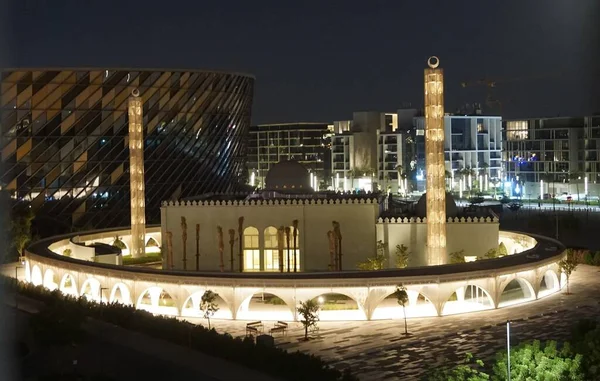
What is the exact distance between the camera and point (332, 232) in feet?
148

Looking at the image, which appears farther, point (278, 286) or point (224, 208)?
point (224, 208)

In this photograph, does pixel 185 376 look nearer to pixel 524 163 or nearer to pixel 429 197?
pixel 429 197

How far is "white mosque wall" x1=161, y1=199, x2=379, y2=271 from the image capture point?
150 feet

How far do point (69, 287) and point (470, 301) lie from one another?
18.6m

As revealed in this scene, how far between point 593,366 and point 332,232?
23239 mm

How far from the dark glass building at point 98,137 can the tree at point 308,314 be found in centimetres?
3335

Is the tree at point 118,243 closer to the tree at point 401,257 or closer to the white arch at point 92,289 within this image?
the white arch at point 92,289

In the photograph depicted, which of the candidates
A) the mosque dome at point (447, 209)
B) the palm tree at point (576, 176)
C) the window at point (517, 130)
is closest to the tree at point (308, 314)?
the mosque dome at point (447, 209)

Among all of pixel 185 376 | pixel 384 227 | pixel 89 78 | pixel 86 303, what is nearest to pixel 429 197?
pixel 384 227

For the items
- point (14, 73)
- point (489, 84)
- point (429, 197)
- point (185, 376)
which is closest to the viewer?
point (185, 376)

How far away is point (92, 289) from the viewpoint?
131ft

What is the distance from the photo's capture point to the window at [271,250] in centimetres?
4669

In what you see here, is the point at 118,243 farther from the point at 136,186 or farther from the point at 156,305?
the point at 156,305

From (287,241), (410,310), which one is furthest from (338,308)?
(287,241)
